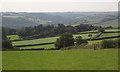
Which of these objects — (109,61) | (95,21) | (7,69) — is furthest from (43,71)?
(95,21)

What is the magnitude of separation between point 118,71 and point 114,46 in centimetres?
1209

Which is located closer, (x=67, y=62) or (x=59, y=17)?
(x=67, y=62)

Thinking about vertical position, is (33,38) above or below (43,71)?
below

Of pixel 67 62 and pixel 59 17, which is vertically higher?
pixel 67 62

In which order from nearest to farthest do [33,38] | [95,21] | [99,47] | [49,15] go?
[99,47] → [33,38] → [95,21] → [49,15]

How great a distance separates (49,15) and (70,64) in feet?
221

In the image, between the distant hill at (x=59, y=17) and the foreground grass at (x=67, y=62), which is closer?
the foreground grass at (x=67, y=62)

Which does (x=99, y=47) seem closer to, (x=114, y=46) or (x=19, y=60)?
(x=114, y=46)

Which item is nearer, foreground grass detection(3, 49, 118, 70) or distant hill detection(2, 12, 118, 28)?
foreground grass detection(3, 49, 118, 70)

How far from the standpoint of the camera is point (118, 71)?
15.8 meters

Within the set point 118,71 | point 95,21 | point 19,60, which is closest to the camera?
point 118,71

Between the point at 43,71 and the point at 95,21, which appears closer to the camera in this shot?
the point at 43,71

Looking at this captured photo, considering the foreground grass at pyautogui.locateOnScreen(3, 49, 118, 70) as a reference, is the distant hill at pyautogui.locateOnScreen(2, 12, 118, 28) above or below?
below

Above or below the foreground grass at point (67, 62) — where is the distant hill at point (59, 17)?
below
